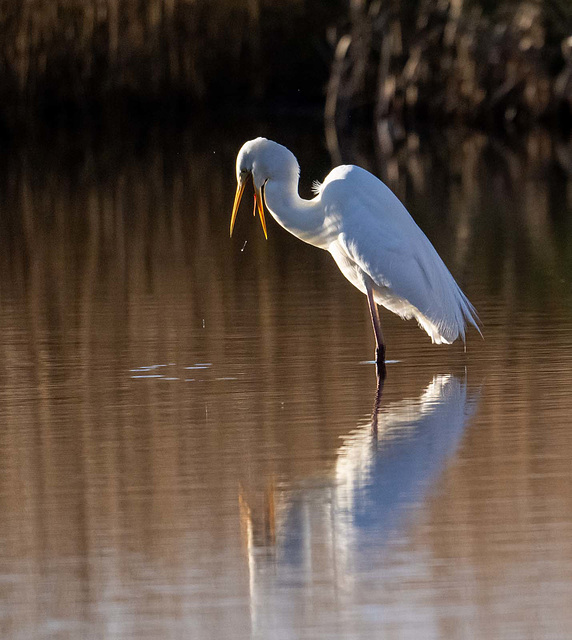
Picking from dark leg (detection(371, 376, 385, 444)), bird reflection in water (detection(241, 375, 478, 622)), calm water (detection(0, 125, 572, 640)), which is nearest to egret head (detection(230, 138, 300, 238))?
calm water (detection(0, 125, 572, 640))

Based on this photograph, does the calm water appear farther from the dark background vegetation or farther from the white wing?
the dark background vegetation

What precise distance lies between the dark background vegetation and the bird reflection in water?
68.6ft

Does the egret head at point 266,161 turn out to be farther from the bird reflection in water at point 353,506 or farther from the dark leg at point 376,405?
the bird reflection in water at point 353,506

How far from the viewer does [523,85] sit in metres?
27.5

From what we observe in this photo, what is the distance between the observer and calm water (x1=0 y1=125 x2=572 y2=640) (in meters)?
3.98

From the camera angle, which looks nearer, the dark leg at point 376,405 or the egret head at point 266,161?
the dark leg at point 376,405

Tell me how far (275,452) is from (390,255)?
81.1 inches

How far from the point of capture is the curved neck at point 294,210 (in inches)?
304

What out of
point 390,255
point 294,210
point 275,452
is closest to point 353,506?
point 275,452

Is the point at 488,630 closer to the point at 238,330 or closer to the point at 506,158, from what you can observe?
the point at 238,330

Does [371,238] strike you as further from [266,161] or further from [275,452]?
[275,452]

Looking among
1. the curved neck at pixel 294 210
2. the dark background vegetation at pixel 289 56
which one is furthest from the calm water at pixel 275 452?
the dark background vegetation at pixel 289 56

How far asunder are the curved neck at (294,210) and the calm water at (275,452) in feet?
1.74

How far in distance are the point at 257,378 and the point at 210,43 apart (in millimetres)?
23645
